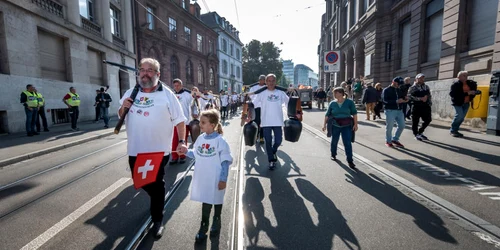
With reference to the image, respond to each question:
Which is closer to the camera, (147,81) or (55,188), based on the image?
(147,81)

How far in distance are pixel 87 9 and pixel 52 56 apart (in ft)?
16.5

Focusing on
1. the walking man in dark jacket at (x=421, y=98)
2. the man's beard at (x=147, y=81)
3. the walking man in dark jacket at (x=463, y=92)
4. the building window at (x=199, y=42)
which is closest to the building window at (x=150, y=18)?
the building window at (x=199, y=42)

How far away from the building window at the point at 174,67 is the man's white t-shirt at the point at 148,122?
94.0 feet

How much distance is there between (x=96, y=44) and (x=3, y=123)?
25.1ft

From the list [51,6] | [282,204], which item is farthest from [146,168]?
[51,6]

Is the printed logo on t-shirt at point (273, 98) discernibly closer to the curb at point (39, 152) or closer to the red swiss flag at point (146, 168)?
the red swiss flag at point (146, 168)

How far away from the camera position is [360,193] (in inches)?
152

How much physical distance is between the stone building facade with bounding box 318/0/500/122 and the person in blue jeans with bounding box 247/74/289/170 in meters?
6.36

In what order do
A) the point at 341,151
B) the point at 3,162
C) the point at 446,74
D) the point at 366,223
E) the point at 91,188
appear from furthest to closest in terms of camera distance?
the point at 446,74 → the point at 341,151 → the point at 3,162 → the point at 91,188 → the point at 366,223

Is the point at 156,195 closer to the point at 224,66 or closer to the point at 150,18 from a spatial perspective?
the point at 150,18

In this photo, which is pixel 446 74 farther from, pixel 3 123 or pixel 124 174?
pixel 3 123

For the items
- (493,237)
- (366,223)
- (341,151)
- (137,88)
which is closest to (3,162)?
(137,88)

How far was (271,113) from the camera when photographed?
17.7 feet

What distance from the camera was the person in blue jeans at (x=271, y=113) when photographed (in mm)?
5383
